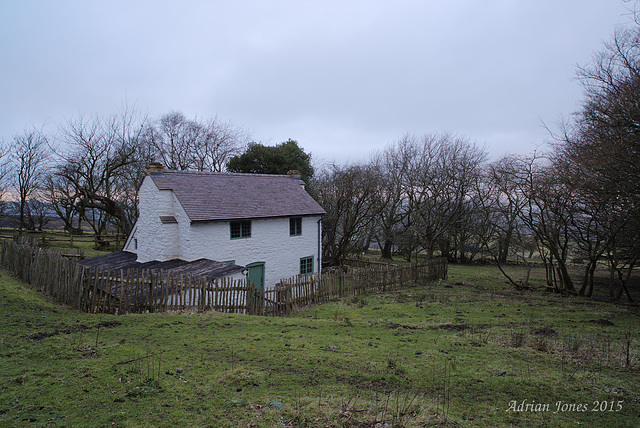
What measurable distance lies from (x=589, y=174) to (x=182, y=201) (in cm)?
1817

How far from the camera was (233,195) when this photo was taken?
2053 centimetres

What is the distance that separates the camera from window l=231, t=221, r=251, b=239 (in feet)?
61.8

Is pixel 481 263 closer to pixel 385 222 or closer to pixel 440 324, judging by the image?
pixel 385 222

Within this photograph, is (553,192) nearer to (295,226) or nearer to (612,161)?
(612,161)

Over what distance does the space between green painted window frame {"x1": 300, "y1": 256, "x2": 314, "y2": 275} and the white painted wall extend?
3.95 feet

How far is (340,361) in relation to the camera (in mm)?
6527

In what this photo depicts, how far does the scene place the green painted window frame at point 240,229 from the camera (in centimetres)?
1877

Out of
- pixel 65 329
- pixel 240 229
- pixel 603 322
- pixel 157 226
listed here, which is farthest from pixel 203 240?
pixel 603 322

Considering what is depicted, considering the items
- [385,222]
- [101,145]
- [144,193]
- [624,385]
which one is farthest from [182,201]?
[385,222]

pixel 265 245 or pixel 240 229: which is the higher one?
pixel 240 229

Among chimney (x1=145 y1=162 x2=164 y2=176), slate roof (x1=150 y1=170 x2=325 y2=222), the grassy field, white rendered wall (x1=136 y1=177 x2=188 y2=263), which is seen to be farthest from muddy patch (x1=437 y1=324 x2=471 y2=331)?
chimney (x1=145 y1=162 x2=164 y2=176)

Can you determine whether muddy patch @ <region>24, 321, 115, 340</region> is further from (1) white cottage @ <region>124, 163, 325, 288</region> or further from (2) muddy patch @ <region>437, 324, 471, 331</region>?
(2) muddy patch @ <region>437, 324, 471, 331</region>

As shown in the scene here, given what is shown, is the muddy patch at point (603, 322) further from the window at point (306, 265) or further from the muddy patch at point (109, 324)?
the window at point (306, 265)

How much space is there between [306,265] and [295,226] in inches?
120
